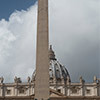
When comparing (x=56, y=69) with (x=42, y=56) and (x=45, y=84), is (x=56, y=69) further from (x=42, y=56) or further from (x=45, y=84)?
(x=45, y=84)

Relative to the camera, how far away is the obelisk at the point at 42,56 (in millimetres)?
12438

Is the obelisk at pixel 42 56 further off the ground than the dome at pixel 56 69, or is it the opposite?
the dome at pixel 56 69

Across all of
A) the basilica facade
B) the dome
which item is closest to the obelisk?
the basilica facade

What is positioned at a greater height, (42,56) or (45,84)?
(42,56)

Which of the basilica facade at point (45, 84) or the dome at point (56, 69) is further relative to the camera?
the dome at point (56, 69)

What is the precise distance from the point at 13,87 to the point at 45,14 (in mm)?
51373

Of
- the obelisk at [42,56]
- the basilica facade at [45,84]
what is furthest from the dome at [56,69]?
the obelisk at [42,56]

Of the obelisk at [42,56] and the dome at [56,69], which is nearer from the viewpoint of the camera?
the obelisk at [42,56]

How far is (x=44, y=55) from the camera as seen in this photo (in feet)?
42.5

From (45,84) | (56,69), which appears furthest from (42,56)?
(56,69)

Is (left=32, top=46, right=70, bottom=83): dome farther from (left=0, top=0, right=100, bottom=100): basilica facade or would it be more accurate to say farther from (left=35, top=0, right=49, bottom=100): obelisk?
(left=35, top=0, right=49, bottom=100): obelisk

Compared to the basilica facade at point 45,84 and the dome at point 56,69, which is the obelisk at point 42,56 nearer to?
the basilica facade at point 45,84

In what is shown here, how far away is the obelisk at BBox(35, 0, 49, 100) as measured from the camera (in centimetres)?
1244

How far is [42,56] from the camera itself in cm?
1293
